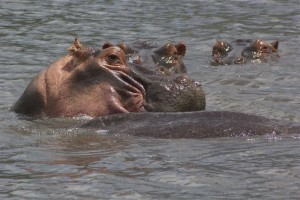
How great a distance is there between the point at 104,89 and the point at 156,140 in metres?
1.28

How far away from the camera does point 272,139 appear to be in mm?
6809

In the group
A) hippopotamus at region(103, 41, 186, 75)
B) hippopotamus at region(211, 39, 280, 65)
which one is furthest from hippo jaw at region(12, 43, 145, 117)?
hippopotamus at region(211, 39, 280, 65)

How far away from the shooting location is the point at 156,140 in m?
6.98

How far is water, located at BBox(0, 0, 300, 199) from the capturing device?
5688 mm

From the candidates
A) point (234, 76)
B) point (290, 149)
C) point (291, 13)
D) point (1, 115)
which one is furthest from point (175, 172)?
point (291, 13)

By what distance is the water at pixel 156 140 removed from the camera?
Answer: 18.7 ft

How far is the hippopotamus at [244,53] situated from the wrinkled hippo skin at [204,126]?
17.3 feet

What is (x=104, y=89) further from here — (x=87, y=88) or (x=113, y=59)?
(x=113, y=59)

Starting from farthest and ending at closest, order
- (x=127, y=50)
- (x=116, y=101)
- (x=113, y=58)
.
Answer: (x=127, y=50)
(x=113, y=58)
(x=116, y=101)

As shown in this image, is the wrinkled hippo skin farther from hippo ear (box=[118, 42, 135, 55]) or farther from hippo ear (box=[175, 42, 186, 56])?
hippo ear (box=[175, 42, 186, 56])

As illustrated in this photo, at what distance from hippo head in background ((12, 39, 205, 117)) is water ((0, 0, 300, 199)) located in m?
0.19

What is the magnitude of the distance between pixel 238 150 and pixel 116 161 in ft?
2.82

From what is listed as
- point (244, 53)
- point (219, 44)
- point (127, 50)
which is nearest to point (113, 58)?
point (127, 50)

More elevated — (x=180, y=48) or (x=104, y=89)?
(x=104, y=89)
